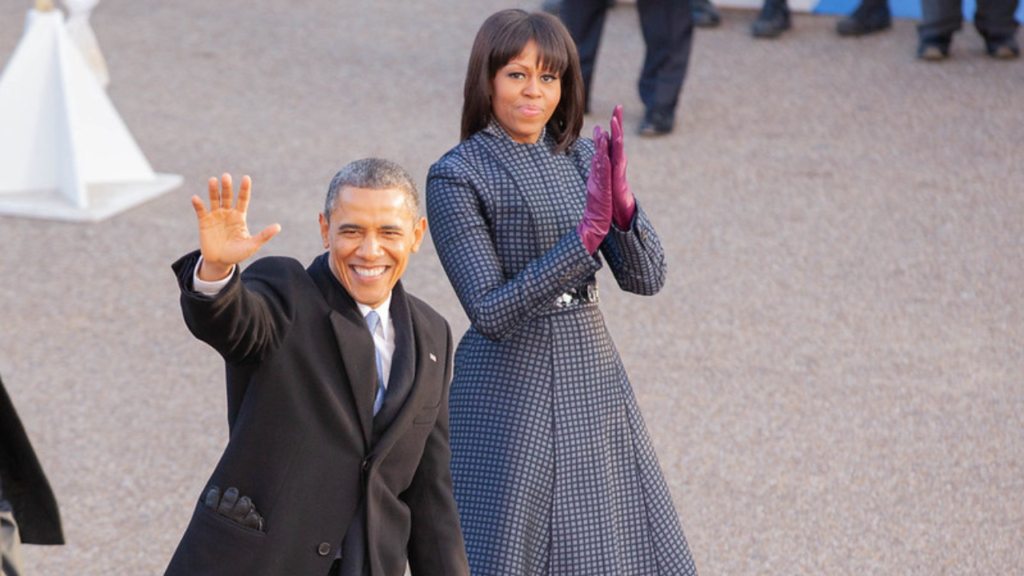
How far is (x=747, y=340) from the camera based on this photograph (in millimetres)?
5953

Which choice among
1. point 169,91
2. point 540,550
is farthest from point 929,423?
point 169,91

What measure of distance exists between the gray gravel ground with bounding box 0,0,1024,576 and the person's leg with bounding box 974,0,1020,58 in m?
0.10

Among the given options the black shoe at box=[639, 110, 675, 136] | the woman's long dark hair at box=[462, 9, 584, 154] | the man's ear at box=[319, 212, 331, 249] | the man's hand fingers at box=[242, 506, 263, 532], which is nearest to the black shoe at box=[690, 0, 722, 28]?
the black shoe at box=[639, 110, 675, 136]

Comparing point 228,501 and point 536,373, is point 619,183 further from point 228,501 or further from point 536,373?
point 228,501

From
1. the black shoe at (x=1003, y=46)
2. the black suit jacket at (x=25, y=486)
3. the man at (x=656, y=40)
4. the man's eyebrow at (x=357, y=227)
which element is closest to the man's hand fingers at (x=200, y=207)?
the man's eyebrow at (x=357, y=227)

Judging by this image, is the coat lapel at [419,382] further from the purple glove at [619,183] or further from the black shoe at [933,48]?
the black shoe at [933,48]

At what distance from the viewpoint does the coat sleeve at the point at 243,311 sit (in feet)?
7.99

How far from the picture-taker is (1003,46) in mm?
9570

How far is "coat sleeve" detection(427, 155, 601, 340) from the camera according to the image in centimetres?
294

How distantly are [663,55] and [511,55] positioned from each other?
204 inches

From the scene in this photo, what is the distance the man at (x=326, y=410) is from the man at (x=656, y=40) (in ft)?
18.5

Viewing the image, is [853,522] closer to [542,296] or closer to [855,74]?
[542,296]

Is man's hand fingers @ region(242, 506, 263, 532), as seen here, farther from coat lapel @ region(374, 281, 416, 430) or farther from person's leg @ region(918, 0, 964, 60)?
person's leg @ region(918, 0, 964, 60)

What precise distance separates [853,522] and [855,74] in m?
5.30
